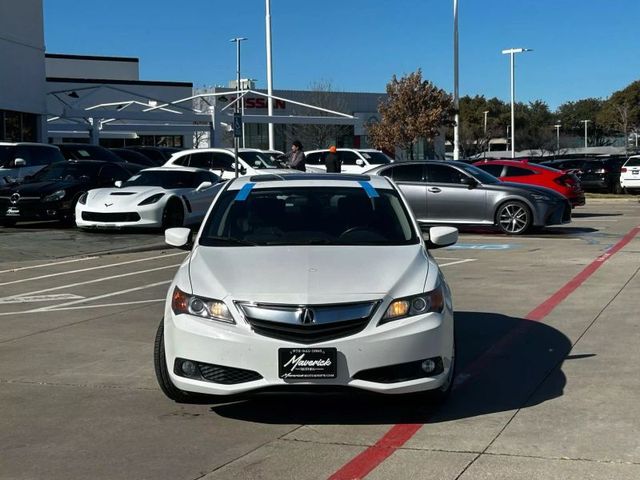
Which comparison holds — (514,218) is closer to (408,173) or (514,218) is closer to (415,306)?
(408,173)

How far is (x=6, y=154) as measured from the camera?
2233 centimetres

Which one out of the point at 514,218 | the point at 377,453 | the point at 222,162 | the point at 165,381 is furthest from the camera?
the point at 222,162

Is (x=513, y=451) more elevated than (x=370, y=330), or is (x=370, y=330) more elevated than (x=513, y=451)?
(x=370, y=330)

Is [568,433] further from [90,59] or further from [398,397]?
[90,59]

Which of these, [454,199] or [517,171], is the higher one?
[517,171]

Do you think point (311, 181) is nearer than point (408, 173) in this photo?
Yes

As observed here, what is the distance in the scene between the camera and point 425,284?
561 cm

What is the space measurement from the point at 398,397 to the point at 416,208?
13.3 metres

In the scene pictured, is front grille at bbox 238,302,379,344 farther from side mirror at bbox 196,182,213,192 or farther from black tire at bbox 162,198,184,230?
side mirror at bbox 196,182,213,192

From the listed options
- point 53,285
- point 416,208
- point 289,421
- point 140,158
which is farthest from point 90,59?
point 289,421

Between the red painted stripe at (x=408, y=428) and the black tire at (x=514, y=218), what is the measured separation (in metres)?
5.06

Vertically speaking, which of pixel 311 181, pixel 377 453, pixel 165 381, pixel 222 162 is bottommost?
pixel 377 453

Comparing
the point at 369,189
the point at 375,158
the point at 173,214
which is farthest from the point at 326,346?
the point at 375,158

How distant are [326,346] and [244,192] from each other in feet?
7.12
